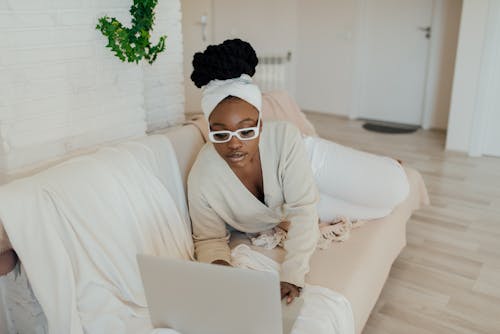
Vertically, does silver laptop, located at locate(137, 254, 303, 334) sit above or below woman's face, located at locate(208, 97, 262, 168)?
below

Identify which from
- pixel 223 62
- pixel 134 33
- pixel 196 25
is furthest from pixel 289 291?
pixel 196 25

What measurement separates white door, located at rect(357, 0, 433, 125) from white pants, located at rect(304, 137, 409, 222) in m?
3.28

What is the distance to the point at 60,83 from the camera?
67.9 inches

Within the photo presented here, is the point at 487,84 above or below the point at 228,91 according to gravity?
below

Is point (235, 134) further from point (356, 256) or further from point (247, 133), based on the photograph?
point (356, 256)

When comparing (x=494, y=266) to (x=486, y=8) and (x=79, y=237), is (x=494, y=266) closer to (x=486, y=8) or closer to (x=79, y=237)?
(x=79, y=237)

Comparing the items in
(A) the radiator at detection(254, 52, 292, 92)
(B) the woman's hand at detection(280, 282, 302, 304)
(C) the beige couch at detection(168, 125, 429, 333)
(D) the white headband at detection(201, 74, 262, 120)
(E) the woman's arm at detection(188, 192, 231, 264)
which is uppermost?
(D) the white headband at detection(201, 74, 262, 120)

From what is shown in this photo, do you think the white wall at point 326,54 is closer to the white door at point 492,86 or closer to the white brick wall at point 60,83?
the white door at point 492,86

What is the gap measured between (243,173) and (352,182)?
511 mm

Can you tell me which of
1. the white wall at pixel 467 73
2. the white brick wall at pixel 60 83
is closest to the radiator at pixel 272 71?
the white wall at pixel 467 73

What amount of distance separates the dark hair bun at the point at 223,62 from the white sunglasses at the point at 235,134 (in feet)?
0.58

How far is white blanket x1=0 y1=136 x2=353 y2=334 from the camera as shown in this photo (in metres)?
1.34

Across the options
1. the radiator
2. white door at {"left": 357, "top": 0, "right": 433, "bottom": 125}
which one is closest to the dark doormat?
white door at {"left": 357, "top": 0, "right": 433, "bottom": 125}

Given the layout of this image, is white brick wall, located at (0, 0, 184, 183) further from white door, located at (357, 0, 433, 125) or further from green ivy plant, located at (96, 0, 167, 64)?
white door, located at (357, 0, 433, 125)
